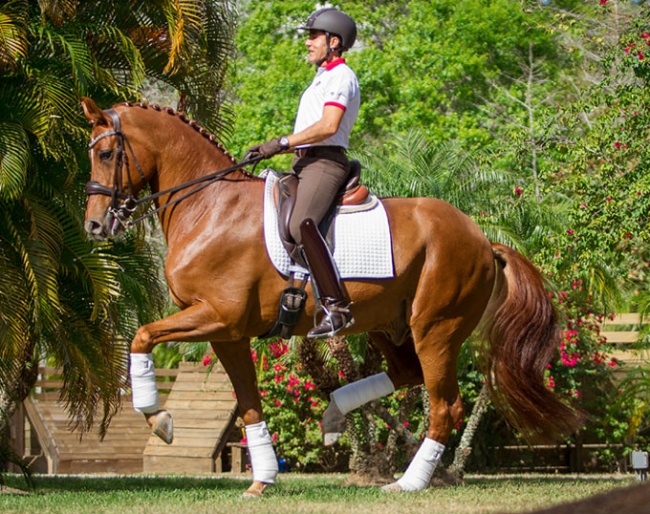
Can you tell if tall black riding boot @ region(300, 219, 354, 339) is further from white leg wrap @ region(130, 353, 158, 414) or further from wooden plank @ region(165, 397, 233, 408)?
wooden plank @ region(165, 397, 233, 408)

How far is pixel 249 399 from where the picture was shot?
7.82 metres

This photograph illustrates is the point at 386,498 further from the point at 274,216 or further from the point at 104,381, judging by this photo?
the point at 104,381

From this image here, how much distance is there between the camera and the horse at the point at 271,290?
24.1 ft

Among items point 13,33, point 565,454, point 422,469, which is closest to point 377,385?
point 422,469

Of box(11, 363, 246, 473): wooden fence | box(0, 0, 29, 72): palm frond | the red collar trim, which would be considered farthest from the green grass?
box(11, 363, 246, 473): wooden fence

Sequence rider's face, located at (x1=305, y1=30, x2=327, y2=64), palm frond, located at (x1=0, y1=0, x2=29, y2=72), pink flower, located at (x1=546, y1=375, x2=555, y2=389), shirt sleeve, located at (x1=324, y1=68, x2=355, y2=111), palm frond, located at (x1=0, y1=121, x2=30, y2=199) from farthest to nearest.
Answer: pink flower, located at (x1=546, y1=375, x2=555, y2=389)
palm frond, located at (x1=0, y1=0, x2=29, y2=72)
palm frond, located at (x1=0, y1=121, x2=30, y2=199)
rider's face, located at (x1=305, y1=30, x2=327, y2=64)
shirt sleeve, located at (x1=324, y1=68, x2=355, y2=111)

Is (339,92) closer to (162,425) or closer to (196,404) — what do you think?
(162,425)

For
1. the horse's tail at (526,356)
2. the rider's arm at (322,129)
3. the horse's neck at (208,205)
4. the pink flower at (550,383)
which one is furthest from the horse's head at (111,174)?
the pink flower at (550,383)

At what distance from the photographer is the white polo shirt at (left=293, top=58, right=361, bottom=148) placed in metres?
7.47

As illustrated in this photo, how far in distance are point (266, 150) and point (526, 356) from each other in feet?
9.29

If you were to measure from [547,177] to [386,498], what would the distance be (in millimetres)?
9642

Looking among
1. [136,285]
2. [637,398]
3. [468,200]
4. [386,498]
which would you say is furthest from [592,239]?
[386,498]

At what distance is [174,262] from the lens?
24.3 feet

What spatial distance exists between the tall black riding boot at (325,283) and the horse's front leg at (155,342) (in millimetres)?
777
